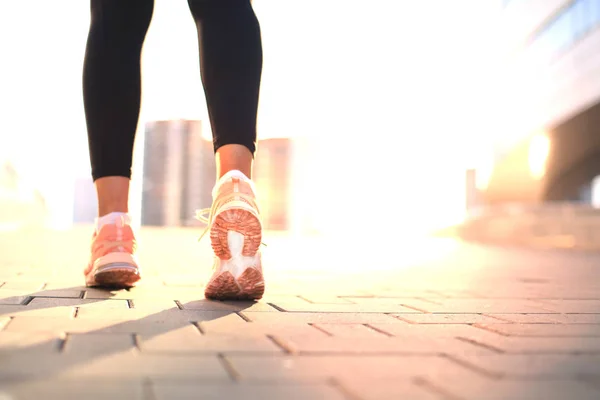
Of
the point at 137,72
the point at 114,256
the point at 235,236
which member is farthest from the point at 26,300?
the point at 137,72

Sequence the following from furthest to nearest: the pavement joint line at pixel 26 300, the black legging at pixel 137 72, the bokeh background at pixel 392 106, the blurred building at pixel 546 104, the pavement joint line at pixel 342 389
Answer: the blurred building at pixel 546 104, the bokeh background at pixel 392 106, the black legging at pixel 137 72, the pavement joint line at pixel 26 300, the pavement joint line at pixel 342 389

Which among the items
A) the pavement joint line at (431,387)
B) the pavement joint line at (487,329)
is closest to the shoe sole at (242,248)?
the pavement joint line at (487,329)

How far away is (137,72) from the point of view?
5.76 ft

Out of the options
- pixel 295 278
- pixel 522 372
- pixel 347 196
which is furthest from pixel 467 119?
pixel 522 372

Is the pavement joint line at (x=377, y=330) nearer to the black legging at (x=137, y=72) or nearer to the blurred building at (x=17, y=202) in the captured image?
the black legging at (x=137, y=72)

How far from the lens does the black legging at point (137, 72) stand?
1536 millimetres

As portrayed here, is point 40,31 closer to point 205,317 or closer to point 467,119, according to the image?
point 205,317

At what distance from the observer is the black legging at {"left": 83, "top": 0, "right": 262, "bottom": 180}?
60.5 inches

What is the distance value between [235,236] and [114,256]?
381mm

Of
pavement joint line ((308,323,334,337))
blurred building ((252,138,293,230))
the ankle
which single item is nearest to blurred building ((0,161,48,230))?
the ankle

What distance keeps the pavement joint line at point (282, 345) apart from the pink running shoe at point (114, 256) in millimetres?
715

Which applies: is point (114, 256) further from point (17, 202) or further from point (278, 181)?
point (278, 181)

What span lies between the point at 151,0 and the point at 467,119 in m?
21.7

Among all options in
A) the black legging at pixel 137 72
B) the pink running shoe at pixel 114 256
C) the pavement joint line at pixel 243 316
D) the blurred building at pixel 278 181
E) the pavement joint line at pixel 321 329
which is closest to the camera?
the pavement joint line at pixel 321 329
